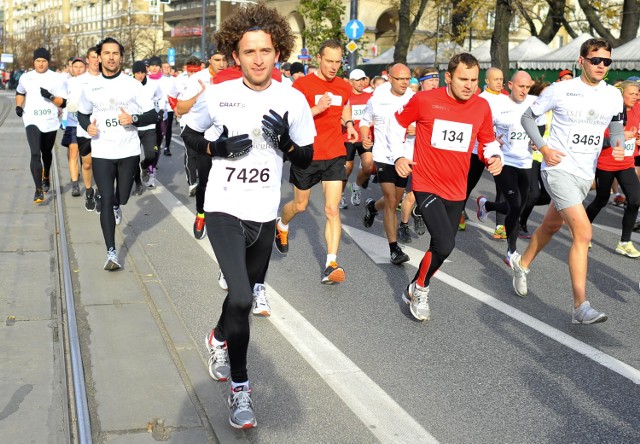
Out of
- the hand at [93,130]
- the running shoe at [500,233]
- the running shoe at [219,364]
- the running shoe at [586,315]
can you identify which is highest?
the hand at [93,130]

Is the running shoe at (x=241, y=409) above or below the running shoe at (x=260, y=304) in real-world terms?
above

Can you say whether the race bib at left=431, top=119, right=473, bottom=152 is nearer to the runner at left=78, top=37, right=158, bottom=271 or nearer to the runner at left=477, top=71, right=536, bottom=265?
the runner at left=477, top=71, right=536, bottom=265

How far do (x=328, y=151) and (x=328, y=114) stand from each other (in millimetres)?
380

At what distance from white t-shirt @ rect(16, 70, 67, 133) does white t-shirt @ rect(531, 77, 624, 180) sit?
714 cm

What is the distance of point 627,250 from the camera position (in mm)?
9266

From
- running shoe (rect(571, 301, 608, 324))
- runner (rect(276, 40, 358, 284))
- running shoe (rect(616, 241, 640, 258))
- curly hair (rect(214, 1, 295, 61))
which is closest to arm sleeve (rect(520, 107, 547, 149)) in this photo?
running shoe (rect(571, 301, 608, 324))

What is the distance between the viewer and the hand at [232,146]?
170 inches

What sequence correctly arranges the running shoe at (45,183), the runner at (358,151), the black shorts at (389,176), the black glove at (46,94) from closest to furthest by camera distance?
the black shorts at (389,176) < the black glove at (46,94) < the runner at (358,151) < the running shoe at (45,183)

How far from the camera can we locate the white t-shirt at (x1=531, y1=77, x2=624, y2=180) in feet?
Result: 21.5

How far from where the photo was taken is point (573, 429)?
446cm

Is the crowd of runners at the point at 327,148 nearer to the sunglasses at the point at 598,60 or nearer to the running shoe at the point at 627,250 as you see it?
the sunglasses at the point at 598,60

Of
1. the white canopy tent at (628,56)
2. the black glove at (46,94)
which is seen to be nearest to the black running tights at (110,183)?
the black glove at (46,94)

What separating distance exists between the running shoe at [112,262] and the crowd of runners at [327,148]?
18mm

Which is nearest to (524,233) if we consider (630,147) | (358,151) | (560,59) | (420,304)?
(630,147)
